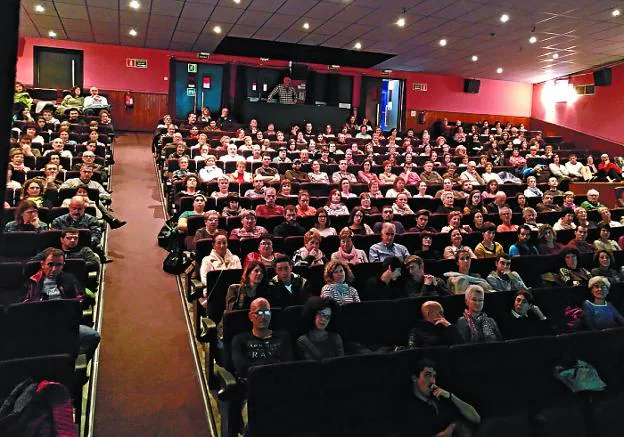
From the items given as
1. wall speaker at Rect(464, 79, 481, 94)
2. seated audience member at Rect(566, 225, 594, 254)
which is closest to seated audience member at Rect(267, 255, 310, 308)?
seated audience member at Rect(566, 225, 594, 254)

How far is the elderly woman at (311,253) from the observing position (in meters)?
3.51

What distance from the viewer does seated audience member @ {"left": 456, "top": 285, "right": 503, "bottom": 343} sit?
2.77 m

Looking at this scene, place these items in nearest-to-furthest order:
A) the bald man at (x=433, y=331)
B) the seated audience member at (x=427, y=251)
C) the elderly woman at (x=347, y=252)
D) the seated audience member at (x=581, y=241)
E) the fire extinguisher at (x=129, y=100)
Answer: the bald man at (x=433, y=331) → the elderly woman at (x=347, y=252) → the seated audience member at (x=427, y=251) → the seated audience member at (x=581, y=241) → the fire extinguisher at (x=129, y=100)

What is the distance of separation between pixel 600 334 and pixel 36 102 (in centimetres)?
859

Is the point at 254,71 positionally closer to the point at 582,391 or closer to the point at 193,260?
the point at 193,260

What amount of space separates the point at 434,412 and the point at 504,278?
1591 millimetres

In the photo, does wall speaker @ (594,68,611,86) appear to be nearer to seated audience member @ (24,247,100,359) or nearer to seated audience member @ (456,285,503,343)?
seated audience member @ (456,285,503,343)

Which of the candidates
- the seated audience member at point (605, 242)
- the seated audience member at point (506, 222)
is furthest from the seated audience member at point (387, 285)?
the seated audience member at point (605, 242)

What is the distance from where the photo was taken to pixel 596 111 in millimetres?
10781

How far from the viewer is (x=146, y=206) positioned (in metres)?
5.39

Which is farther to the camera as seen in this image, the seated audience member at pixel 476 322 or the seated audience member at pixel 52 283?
the seated audience member at pixel 476 322

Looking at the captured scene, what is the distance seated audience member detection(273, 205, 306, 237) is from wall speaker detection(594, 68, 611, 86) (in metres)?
8.77

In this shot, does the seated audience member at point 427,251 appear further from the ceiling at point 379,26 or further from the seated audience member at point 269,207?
the ceiling at point 379,26

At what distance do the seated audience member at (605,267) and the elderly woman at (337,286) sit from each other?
1923 millimetres
